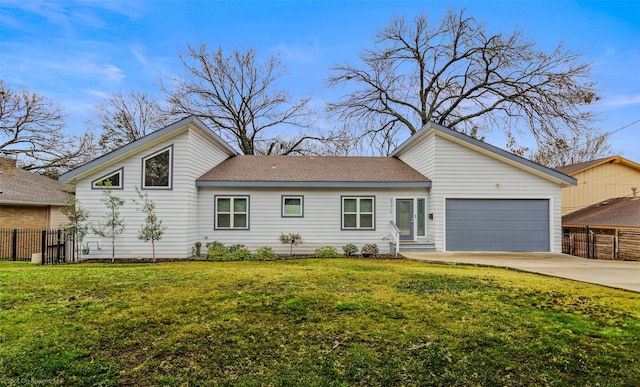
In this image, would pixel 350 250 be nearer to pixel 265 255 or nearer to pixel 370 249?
pixel 370 249

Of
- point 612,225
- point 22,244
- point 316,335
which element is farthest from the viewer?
→ point 22,244

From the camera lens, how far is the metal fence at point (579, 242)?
12.7 meters

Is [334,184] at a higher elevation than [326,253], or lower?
higher

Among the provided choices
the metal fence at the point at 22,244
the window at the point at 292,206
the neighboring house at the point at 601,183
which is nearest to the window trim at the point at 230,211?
the window at the point at 292,206

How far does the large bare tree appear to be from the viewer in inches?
824

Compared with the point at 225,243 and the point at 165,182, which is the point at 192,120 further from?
the point at 225,243

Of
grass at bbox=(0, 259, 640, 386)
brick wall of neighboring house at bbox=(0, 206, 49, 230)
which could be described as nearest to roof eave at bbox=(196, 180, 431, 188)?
grass at bbox=(0, 259, 640, 386)

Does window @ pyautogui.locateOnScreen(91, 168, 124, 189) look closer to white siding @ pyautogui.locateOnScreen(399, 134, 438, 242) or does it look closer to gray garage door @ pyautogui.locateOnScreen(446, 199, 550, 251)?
white siding @ pyautogui.locateOnScreen(399, 134, 438, 242)

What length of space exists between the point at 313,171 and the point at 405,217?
13.8ft

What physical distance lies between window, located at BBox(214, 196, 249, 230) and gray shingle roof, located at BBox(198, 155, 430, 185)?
0.80m

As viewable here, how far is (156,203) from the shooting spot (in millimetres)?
12391

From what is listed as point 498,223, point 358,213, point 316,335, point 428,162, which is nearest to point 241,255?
point 358,213

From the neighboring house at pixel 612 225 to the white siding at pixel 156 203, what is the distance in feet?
48.2

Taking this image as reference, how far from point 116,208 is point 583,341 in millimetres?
13154
